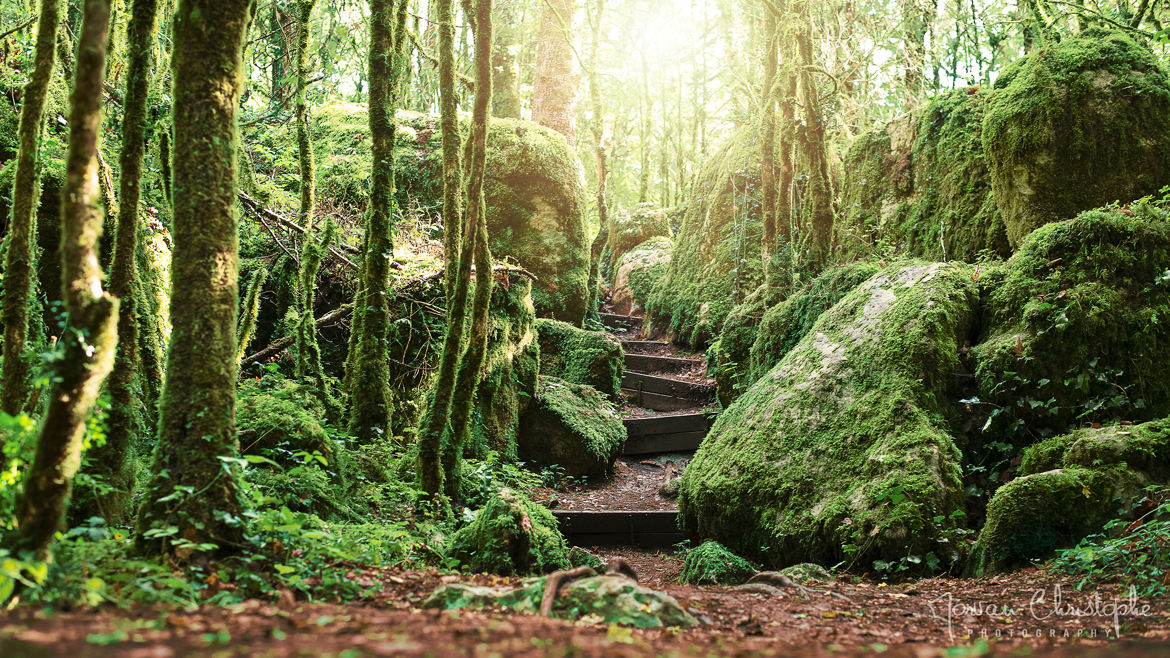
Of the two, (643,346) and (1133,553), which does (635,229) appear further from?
(1133,553)

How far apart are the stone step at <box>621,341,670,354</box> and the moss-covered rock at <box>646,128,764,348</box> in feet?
1.12

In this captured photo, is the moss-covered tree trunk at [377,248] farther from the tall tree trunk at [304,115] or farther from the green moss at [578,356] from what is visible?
the green moss at [578,356]

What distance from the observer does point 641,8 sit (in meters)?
20.1

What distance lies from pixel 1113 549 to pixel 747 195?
1082 centimetres

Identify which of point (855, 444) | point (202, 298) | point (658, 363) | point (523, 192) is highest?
point (523, 192)

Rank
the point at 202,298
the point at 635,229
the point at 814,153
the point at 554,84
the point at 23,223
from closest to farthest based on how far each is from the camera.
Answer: the point at 202,298 → the point at 23,223 → the point at 814,153 → the point at 554,84 → the point at 635,229

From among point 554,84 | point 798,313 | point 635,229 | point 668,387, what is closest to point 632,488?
point 668,387

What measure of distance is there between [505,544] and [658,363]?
28.1 feet

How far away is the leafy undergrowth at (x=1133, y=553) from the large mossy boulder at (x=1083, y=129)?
3.18m

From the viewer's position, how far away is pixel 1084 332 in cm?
504

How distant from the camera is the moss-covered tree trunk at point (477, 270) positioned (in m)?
5.97

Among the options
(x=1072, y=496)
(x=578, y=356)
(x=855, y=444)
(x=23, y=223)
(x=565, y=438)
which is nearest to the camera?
(x=23, y=223)

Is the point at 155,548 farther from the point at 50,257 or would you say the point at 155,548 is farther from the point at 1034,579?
the point at 1034,579

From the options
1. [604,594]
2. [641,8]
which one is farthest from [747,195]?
[604,594]
